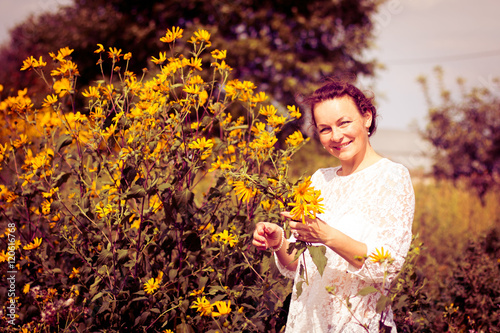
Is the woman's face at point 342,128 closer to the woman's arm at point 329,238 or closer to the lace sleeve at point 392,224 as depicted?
the lace sleeve at point 392,224

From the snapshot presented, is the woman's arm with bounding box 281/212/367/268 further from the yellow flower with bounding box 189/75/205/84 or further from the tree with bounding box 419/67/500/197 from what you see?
the tree with bounding box 419/67/500/197

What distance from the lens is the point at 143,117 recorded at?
1922mm

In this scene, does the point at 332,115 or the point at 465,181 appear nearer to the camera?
the point at 332,115

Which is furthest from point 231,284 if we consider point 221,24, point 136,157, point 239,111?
point 221,24

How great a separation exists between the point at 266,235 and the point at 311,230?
322 millimetres

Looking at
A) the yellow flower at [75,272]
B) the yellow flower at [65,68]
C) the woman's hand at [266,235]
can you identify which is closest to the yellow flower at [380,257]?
the woman's hand at [266,235]

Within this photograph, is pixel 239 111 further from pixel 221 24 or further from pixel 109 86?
pixel 109 86

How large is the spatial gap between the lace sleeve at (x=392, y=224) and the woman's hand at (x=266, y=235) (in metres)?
0.29

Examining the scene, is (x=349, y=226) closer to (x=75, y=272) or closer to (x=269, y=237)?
(x=269, y=237)

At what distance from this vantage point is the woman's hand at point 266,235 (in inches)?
64.4

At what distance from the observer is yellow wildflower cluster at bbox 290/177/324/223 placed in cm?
126

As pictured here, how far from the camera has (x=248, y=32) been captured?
519 inches

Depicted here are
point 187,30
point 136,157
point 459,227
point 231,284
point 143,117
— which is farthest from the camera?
point 187,30

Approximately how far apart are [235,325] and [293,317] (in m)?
0.26
